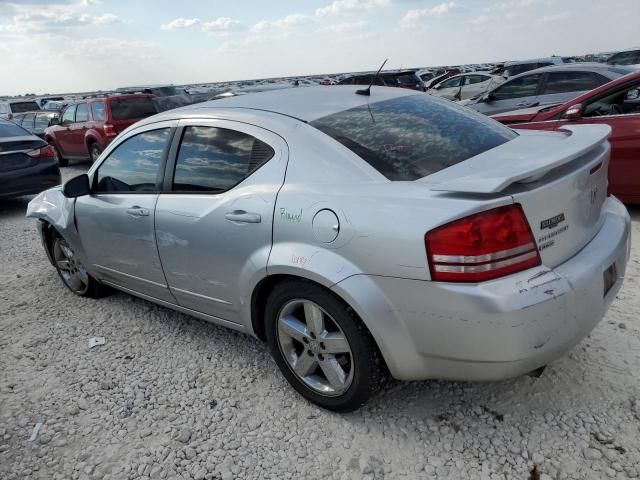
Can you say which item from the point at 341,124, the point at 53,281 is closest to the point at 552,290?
the point at 341,124

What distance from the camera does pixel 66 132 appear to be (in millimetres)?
12703

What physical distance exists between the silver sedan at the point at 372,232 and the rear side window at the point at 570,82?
6.40m

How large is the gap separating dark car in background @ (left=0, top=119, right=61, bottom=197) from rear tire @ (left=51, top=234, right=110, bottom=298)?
13.4ft

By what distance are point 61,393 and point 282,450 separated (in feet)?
4.89

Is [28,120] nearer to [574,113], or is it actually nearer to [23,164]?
[23,164]

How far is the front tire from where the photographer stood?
2322mm

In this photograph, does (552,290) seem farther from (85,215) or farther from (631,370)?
(85,215)

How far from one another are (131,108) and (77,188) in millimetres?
8340

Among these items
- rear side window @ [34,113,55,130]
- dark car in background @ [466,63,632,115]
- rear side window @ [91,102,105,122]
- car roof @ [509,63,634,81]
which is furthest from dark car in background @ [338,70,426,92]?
rear side window @ [34,113,55,130]

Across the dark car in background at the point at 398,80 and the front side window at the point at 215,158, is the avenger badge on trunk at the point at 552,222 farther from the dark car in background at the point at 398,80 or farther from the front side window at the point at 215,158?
the dark car in background at the point at 398,80

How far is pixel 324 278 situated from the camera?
2.27 metres

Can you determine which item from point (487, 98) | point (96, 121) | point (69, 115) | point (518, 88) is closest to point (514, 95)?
point (518, 88)

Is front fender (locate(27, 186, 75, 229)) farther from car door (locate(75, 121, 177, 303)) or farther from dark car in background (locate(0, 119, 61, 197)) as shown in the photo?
dark car in background (locate(0, 119, 61, 197))

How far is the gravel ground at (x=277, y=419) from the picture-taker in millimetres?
2266
